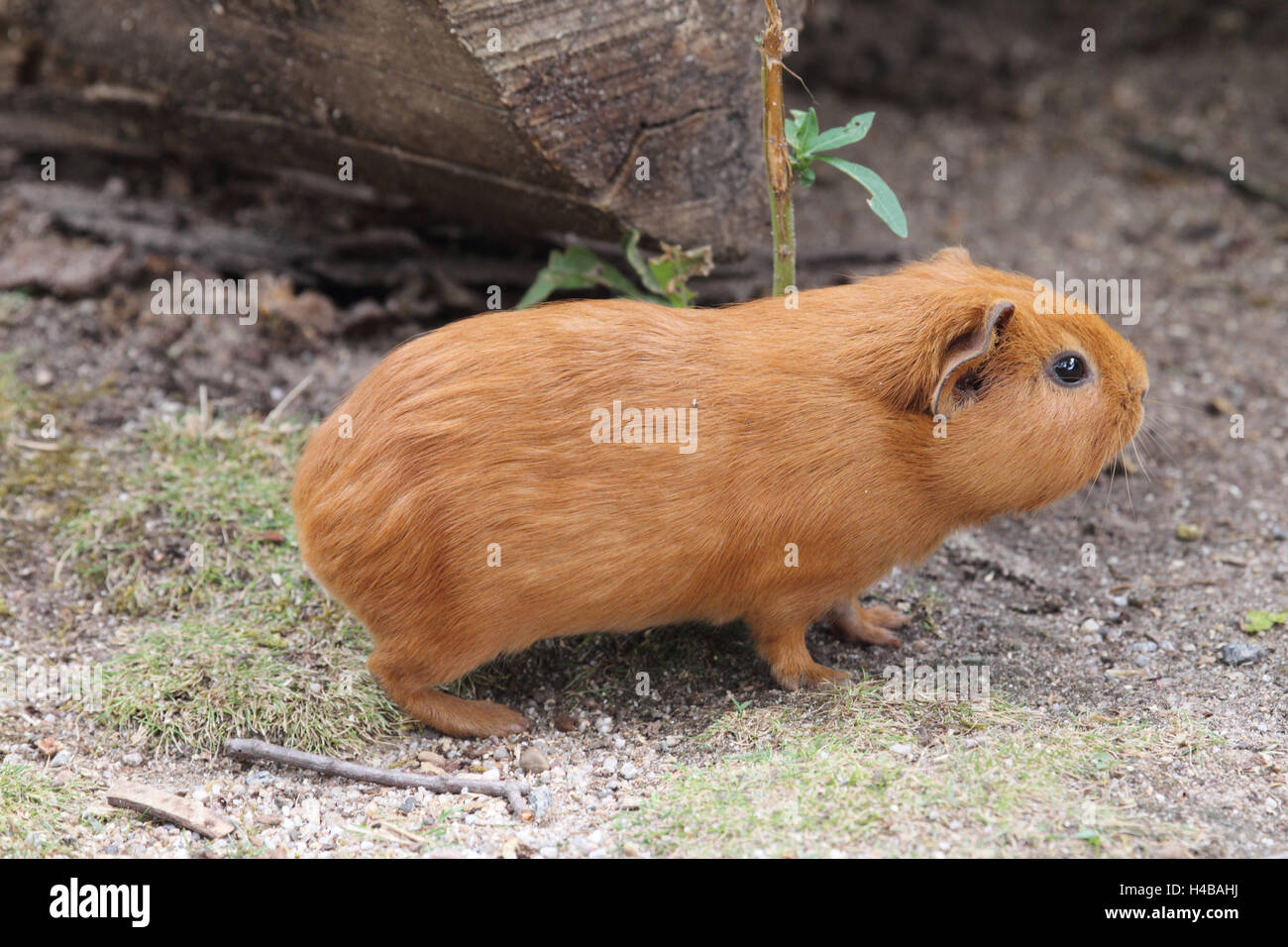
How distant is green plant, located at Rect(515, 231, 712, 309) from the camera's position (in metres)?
5.05

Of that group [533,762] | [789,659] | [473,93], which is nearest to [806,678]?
[789,659]

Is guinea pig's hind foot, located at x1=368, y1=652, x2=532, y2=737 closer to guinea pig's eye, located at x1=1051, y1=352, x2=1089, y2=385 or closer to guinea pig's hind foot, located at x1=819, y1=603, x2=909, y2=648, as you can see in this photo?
guinea pig's hind foot, located at x1=819, y1=603, x2=909, y2=648

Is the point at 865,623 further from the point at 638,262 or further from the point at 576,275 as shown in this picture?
the point at 576,275

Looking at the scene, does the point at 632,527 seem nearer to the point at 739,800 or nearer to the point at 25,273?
the point at 739,800

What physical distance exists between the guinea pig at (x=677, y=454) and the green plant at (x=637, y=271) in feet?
3.11

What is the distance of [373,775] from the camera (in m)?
3.94

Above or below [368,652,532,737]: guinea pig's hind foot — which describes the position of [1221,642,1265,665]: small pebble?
above

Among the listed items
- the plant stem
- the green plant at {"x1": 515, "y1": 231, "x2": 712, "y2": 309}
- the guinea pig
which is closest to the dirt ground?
the guinea pig

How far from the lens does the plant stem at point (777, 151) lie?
4.14 meters

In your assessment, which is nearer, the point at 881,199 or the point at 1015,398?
the point at 1015,398

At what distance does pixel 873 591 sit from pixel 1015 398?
1372 millimetres

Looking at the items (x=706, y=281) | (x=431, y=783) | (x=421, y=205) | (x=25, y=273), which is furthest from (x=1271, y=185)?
(x=25, y=273)

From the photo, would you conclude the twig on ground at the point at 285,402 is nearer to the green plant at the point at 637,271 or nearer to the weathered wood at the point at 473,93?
the weathered wood at the point at 473,93

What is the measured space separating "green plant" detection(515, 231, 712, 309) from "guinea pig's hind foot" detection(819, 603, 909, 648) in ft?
4.75
